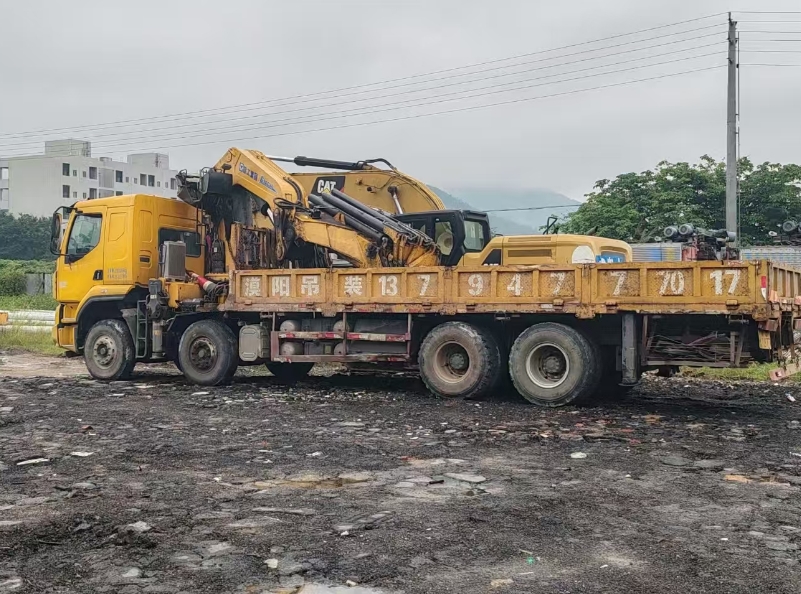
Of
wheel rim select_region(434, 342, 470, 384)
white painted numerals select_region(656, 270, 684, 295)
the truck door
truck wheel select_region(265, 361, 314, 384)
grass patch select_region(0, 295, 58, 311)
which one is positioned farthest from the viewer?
grass patch select_region(0, 295, 58, 311)

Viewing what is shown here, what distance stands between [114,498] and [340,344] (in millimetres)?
5918

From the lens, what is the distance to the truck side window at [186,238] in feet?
42.1

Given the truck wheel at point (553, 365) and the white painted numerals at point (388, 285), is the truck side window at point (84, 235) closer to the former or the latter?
the white painted numerals at point (388, 285)

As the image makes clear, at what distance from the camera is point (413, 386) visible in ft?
39.3

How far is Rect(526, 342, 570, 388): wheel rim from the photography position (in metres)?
9.62

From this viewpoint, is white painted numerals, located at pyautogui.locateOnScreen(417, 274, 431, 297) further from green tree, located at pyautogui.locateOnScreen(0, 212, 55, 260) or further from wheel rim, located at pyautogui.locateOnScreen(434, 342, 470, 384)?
green tree, located at pyautogui.locateOnScreen(0, 212, 55, 260)

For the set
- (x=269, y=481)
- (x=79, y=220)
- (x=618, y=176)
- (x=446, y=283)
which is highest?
(x=618, y=176)

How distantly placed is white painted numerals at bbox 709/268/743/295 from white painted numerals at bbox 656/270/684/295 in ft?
1.02

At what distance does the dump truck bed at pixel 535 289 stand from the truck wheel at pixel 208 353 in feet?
1.37

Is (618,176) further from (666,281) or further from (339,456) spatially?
(339,456)

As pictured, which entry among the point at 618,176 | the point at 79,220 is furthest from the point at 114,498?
the point at 618,176

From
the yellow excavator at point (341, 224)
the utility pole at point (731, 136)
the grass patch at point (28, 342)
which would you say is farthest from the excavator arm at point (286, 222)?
the utility pole at point (731, 136)

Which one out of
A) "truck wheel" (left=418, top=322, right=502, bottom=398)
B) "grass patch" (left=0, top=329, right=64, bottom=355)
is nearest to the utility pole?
"truck wheel" (left=418, top=322, right=502, bottom=398)

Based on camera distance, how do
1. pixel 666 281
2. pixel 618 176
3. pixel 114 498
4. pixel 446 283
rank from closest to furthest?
1. pixel 114 498
2. pixel 666 281
3. pixel 446 283
4. pixel 618 176
